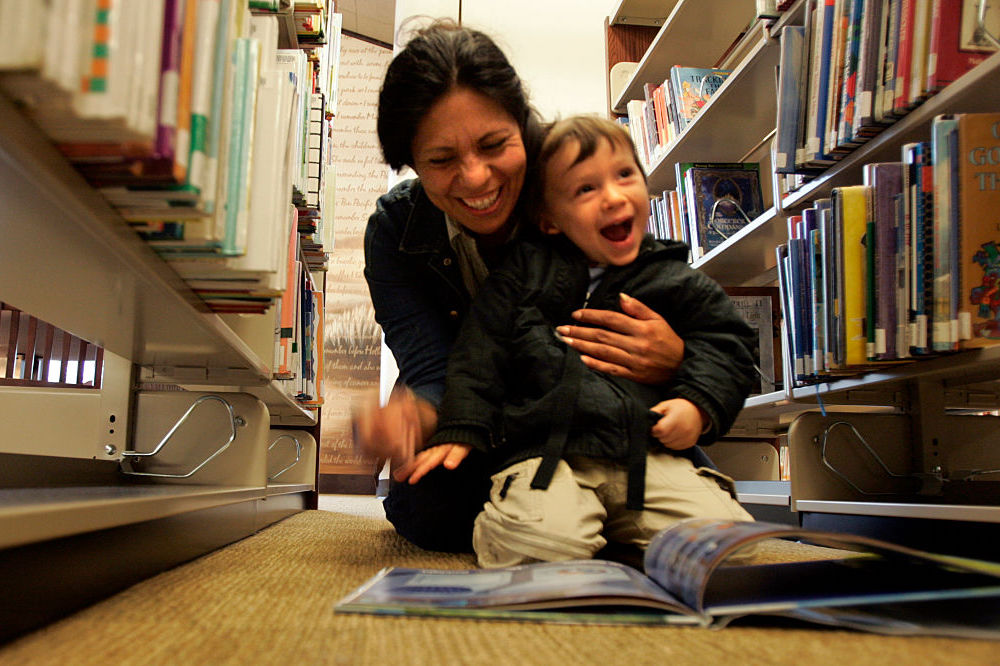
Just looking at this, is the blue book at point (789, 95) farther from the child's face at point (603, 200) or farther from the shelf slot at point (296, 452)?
the shelf slot at point (296, 452)

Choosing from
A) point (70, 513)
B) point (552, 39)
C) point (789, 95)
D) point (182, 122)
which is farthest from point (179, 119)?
point (552, 39)

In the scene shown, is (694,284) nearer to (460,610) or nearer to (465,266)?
(465,266)

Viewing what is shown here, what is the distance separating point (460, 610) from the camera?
2.02 ft

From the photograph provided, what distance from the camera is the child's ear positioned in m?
1.24

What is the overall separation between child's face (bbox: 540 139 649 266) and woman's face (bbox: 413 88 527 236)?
0.29ft

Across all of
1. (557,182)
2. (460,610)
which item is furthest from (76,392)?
(460,610)

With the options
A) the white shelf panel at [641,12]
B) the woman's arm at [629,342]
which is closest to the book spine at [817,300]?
the woman's arm at [629,342]

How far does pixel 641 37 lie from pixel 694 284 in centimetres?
250

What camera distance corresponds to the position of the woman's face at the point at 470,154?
45.3 inches

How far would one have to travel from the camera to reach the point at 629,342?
3.60 feet

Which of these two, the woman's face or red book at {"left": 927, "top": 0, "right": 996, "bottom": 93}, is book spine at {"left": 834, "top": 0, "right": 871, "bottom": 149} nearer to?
red book at {"left": 927, "top": 0, "right": 996, "bottom": 93}

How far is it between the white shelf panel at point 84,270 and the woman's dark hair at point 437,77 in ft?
1.48

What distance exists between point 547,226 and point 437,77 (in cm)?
31

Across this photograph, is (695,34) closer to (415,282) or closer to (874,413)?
(874,413)
